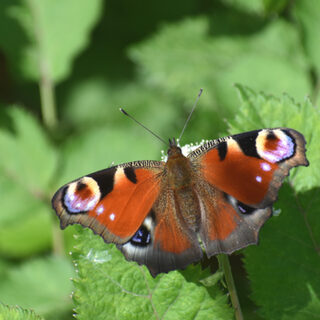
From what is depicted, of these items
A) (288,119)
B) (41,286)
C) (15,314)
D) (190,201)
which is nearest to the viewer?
(15,314)

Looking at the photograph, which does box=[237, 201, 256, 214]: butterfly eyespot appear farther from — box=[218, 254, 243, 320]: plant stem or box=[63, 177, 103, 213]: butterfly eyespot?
box=[63, 177, 103, 213]: butterfly eyespot

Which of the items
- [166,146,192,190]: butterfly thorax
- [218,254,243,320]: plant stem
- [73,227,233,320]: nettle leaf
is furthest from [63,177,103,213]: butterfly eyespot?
[218,254,243,320]: plant stem

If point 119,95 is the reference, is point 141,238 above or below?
above

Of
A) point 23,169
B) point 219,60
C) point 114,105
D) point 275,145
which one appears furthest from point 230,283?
point 114,105

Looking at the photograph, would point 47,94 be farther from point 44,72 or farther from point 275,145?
point 275,145

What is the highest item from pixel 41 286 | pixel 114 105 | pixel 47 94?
pixel 47 94

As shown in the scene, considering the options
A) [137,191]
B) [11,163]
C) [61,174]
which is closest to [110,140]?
[61,174]

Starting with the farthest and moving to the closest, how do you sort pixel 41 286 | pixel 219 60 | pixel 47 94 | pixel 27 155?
pixel 47 94, pixel 219 60, pixel 27 155, pixel 41 286
